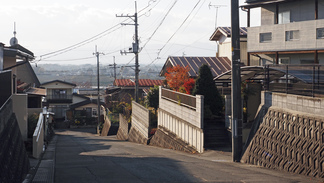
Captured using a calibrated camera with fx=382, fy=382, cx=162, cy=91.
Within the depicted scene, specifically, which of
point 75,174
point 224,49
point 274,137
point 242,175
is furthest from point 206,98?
point 224,49

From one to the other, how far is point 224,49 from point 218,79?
15.2 m

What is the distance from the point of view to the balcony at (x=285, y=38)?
946 inches

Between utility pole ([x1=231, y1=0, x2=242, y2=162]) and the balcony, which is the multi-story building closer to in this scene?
the balcony

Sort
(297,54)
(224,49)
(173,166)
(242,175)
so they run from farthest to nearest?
(224,49)
(297,54)
(173,166)
(242,175)

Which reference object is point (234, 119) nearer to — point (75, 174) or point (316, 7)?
point (75, 174)

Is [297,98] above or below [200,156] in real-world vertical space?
above

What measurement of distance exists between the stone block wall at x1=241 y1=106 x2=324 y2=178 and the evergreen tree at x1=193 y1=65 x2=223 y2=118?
20.1 ft

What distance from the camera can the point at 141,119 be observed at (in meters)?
29.0

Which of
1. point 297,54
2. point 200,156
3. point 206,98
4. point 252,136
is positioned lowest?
point 200,156

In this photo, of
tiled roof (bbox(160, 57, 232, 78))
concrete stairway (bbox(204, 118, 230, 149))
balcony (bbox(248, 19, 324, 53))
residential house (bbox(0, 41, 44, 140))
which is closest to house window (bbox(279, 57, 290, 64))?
balcony (bbox(248, 19, 324, 53))

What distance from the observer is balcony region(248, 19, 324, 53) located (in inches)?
946

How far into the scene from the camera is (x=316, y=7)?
24172 millimetres

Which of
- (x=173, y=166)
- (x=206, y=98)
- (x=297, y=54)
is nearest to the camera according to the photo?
(x=173, y=166)

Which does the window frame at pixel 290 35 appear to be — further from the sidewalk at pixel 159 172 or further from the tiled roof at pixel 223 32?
the sidewalk at pixel 159 172
